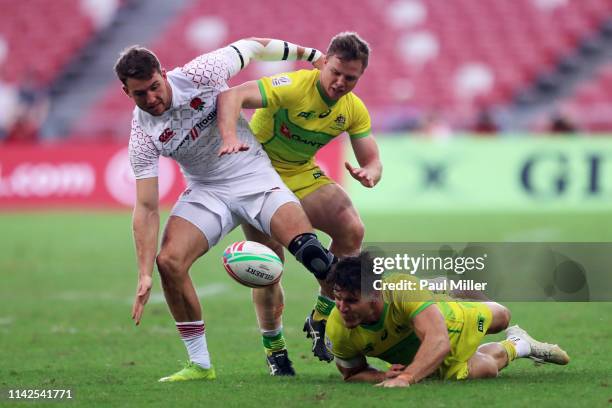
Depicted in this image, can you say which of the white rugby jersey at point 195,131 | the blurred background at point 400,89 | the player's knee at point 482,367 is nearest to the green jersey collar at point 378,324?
the player's knee at point 482,367

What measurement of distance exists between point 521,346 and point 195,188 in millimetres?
2483

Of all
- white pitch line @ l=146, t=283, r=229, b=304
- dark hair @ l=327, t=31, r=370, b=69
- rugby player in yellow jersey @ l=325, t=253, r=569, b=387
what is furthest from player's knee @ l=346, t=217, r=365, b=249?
white pitch line @ l=146, t=283, r=229, b=304

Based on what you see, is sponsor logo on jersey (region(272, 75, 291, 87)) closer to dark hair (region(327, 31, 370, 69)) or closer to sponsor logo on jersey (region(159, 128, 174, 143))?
dark hair (region(327, 31, 370, 69))

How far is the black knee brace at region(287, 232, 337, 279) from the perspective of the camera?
23.7 ft

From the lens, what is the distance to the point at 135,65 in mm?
6922

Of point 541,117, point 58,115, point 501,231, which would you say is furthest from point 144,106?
point 541,117

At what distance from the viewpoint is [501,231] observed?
664 inches

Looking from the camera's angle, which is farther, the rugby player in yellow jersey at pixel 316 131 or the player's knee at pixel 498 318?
the rugby player in yellow jersey at pixel 316 131

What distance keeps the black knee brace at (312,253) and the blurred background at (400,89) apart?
42.9ft

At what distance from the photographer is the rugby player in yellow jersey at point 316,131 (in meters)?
7.45

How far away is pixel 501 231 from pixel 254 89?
986 cm

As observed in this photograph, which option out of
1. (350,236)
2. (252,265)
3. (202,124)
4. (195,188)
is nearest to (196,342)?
(252,265)

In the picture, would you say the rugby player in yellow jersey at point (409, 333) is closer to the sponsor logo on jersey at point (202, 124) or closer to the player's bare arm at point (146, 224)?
the player's bare arm at point (146, 224)

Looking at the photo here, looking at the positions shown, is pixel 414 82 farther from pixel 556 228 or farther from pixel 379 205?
pixel 556 228
